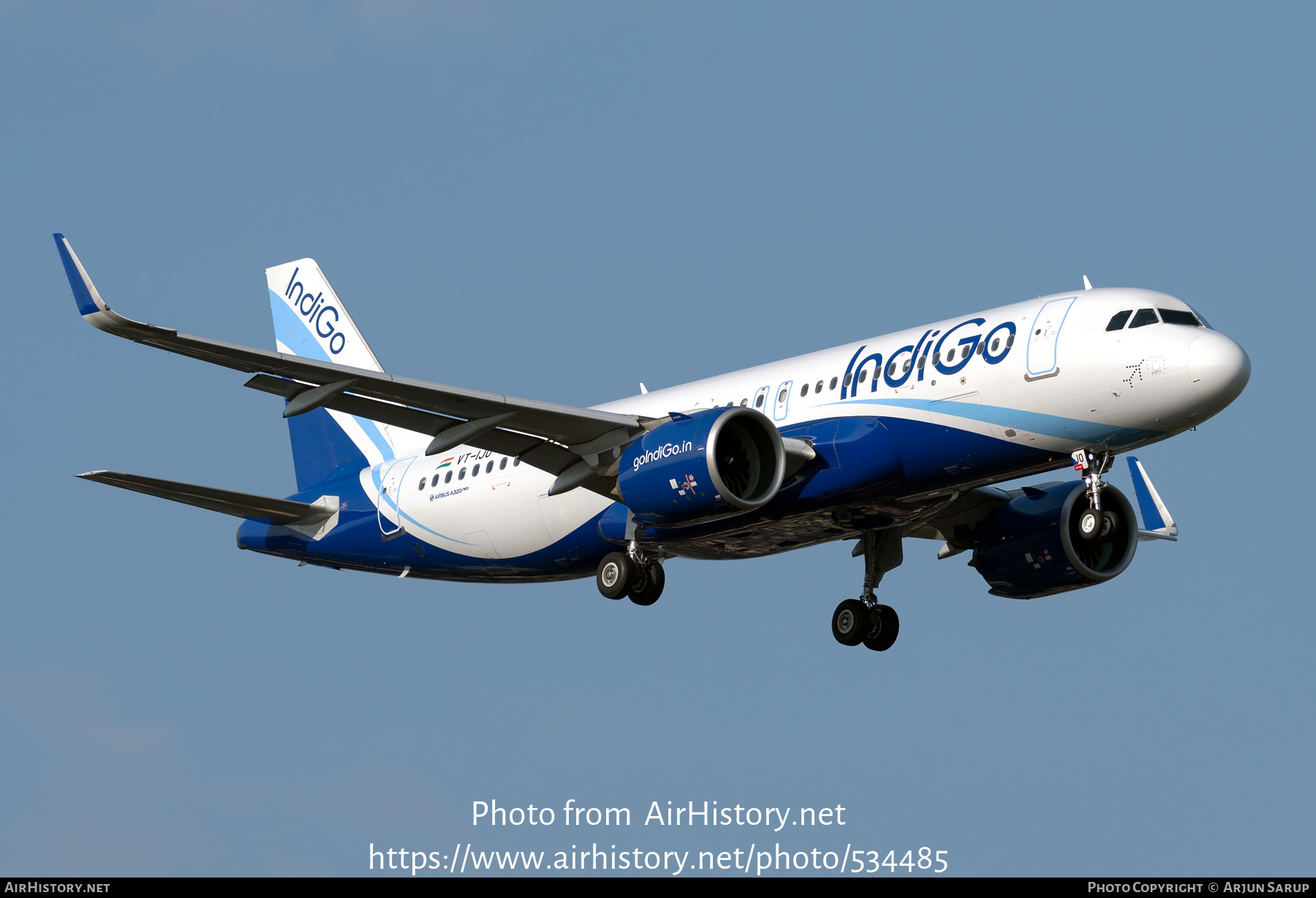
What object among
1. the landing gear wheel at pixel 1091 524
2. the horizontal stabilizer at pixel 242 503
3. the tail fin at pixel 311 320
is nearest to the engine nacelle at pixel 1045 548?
the landing gear wheel at pixel 1091 524

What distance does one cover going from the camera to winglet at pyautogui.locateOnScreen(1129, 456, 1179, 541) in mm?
38875

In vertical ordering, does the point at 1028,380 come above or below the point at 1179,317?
below

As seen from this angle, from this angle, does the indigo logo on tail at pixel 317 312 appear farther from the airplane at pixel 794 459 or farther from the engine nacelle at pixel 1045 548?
the engine nacelle at pixel 1045 548

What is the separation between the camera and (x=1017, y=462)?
102ft

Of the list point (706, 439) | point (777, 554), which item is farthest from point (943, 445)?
point (777, 554)

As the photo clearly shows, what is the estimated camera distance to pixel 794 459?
106 ft

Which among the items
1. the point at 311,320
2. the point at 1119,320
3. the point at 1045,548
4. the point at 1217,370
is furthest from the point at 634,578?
the point at 311,320

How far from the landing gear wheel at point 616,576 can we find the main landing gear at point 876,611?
19.0 feet

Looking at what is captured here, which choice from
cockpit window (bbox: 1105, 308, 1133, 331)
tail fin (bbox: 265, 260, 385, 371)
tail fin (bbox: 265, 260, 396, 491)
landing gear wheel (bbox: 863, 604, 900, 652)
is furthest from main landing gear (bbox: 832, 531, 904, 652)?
tail fin (bbox: 265, 260, 385, 371)

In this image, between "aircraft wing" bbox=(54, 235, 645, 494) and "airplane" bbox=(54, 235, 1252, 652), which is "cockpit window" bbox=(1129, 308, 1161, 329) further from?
"aircraft wing" bbox=(54, 235, 645, 494)

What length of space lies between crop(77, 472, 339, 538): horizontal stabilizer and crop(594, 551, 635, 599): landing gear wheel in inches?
338

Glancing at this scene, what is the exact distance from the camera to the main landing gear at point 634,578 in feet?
115

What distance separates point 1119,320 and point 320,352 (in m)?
23.2

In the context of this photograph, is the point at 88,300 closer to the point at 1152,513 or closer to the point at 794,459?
the point at 794,459
